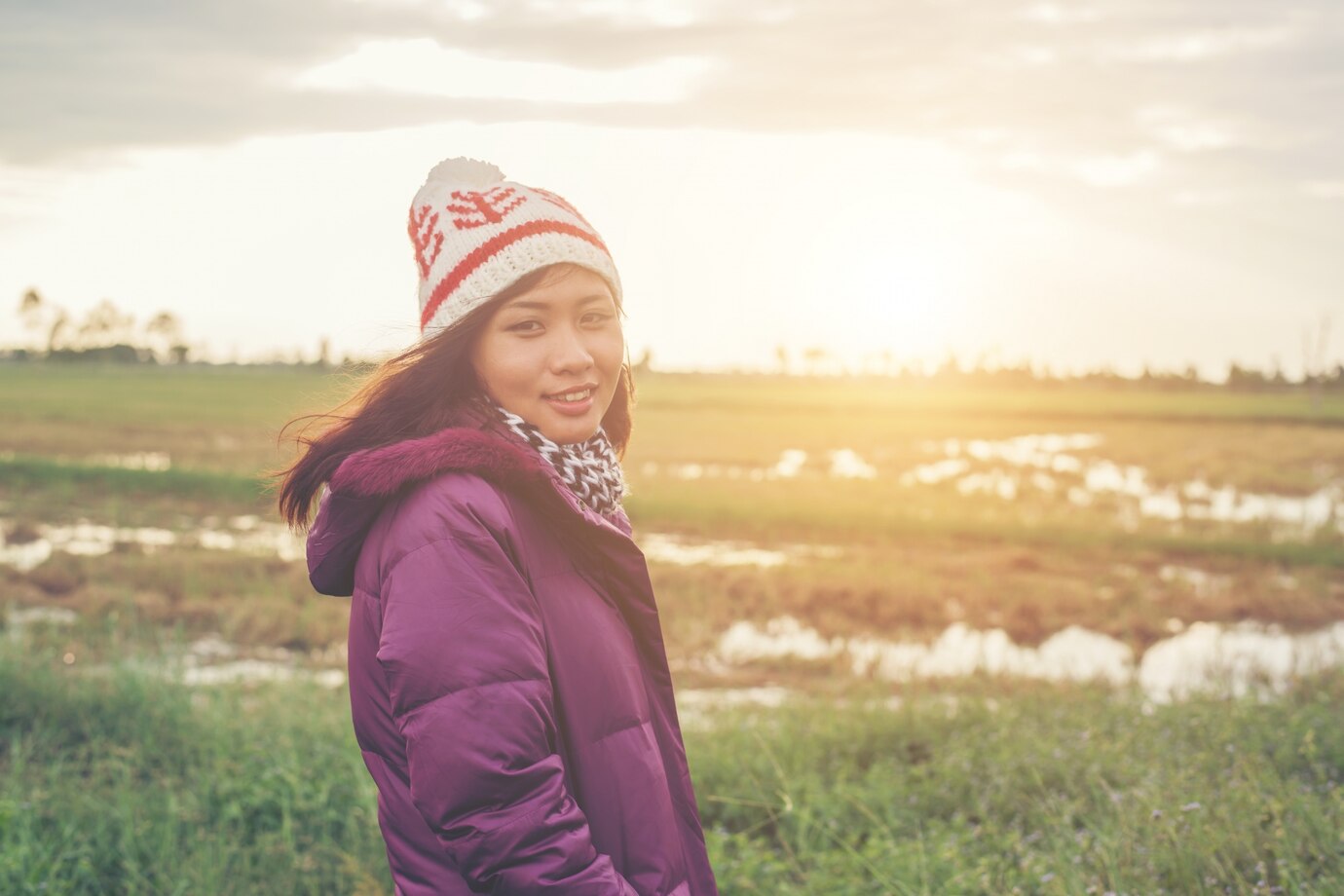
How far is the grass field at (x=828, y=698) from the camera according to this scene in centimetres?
350

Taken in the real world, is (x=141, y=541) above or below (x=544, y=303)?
below

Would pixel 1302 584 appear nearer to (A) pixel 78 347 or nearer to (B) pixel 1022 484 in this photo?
(B) pixel 1022 484

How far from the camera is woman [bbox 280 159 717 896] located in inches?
53.7

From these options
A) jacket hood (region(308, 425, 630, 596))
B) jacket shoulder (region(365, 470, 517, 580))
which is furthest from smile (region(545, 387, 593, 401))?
jacket shoulder (region(365, 470, 517, 580))

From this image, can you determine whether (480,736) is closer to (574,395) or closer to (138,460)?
(574,395)

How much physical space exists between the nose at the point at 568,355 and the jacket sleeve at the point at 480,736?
42 cm

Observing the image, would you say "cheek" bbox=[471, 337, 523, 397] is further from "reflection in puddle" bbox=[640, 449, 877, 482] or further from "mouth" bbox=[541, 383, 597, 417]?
"reflection in puddle" bbox=[640, 449, 877, 482]

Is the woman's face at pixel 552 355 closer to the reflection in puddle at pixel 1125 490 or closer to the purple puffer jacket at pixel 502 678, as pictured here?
the purple puffer jacket at pixel 502 678

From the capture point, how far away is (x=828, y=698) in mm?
5895

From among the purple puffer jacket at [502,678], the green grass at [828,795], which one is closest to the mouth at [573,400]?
the purple puffer jacket at [502,678]

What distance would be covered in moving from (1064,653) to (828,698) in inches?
167

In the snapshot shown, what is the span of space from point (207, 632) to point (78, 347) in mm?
110964

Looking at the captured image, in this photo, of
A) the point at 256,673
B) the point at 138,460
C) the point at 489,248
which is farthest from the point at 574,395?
the point at 138,460

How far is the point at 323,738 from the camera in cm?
488
